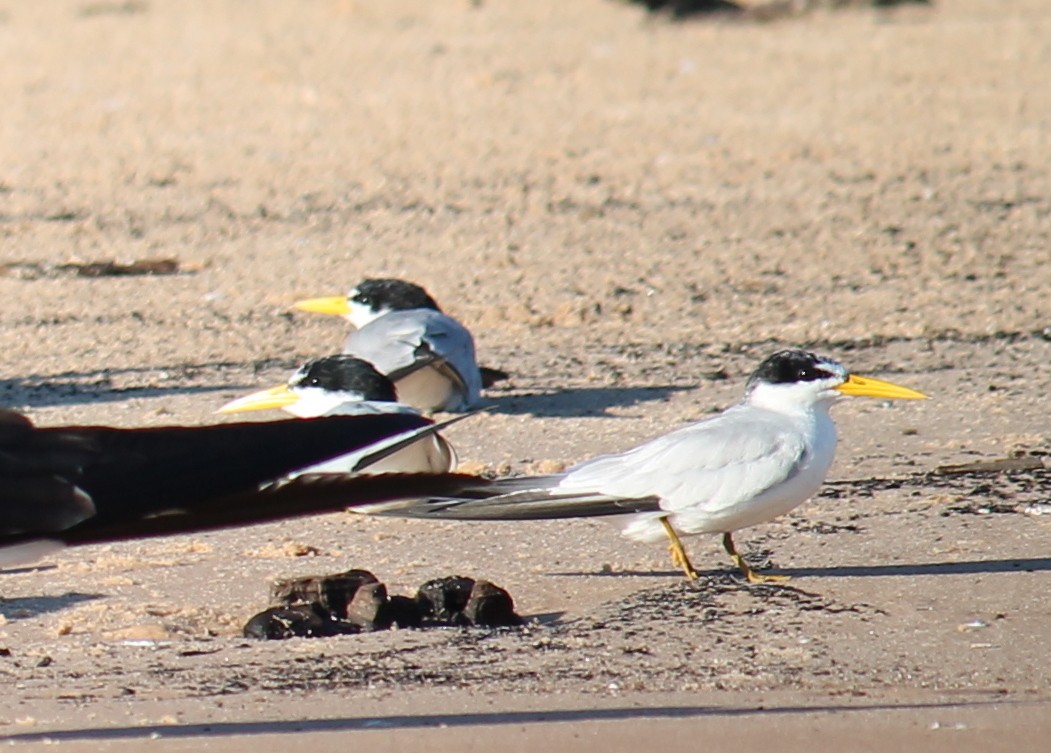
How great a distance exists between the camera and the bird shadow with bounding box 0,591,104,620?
4590 mm

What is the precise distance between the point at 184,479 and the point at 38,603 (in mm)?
1931

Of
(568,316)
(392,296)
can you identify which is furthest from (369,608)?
(568,316)

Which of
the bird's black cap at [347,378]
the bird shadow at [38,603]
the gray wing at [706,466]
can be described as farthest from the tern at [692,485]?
the bird's black cap at [347,378]

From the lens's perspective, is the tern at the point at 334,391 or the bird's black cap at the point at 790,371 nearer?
the bird's black cap at the point at 790,371

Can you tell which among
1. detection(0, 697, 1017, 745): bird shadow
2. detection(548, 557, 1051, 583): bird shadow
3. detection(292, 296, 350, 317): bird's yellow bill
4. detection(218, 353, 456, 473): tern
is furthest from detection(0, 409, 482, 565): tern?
detection(292, 296, 350, 317): bird's yellow bill

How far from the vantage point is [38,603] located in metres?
4.66

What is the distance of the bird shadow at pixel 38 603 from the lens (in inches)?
181

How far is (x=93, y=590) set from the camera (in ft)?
15.6

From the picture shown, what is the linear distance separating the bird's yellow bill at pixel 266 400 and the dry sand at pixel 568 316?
32cm

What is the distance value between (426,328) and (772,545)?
6.32 ft

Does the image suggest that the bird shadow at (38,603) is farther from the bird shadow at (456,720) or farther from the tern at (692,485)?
the bird shadow at (456,720)

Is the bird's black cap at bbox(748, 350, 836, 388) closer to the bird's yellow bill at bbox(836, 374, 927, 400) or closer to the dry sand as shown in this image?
the bird's yellow bill at bbox(836, 374, 927, 400)

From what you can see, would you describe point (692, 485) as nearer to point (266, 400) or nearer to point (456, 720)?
point (456, 720)

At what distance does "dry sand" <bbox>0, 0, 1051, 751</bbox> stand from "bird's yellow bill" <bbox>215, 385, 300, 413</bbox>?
0.32 metres
